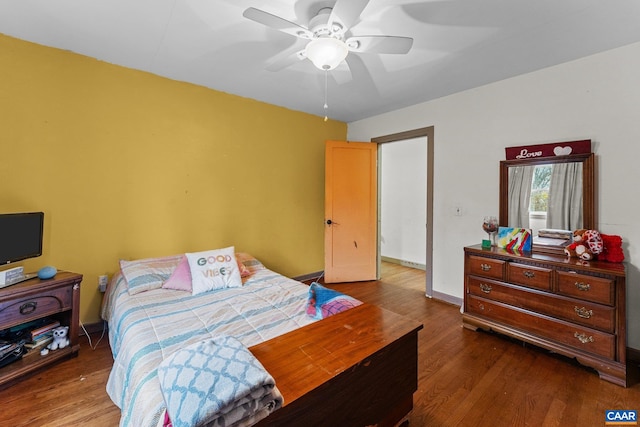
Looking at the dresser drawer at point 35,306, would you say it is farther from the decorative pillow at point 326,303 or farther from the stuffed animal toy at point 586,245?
the stuffed animal toy at point 586,245

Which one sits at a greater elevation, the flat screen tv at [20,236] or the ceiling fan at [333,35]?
the ceiling fan at [333,35]

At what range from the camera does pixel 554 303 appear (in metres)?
2.11

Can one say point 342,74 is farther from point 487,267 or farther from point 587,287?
point 587,287

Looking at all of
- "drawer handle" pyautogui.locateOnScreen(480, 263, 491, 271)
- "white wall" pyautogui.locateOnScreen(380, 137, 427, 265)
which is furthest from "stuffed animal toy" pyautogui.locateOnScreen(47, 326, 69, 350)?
"white wall" pyautogui.locateOnScreen(380, 137, 427, 265)

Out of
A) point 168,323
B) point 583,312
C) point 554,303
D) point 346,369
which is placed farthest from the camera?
point 554,303

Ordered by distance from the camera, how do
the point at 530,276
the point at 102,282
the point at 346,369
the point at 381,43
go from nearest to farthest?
the point at 346,369 < the point at 381,43 < the point at 530,276 < the point at 102,282

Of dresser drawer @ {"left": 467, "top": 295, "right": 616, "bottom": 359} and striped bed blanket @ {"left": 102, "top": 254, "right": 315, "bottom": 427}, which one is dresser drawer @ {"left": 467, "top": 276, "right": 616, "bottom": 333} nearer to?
dresser drawer @ {"left": 467, "top": 295, "right": 616, "bottom": 359}

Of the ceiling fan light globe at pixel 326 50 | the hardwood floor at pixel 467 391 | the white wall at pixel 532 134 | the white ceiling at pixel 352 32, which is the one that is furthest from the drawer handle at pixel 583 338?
the ceiling fan light globe at pixel 326 50

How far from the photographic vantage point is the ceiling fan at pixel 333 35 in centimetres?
148


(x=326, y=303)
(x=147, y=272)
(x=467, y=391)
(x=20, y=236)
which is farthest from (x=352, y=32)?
(x=20, y=236)

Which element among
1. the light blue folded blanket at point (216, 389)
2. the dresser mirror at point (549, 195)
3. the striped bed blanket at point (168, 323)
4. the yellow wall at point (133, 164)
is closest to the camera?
the light blue folded blanket at point (216, 389)

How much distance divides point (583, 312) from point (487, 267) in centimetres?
68

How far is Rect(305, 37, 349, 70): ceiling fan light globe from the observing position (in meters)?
1.63

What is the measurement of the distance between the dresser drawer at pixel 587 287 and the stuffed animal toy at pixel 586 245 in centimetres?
26
